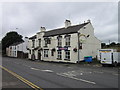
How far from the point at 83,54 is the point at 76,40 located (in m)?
3.58

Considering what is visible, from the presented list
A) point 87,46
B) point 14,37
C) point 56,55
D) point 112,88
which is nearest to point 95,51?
point 87,46

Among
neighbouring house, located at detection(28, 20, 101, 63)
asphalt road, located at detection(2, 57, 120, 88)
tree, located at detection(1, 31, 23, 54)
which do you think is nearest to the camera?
asphalt road, located at detection(2, 57, 120, 88)

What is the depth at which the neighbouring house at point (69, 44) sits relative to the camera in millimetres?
25641

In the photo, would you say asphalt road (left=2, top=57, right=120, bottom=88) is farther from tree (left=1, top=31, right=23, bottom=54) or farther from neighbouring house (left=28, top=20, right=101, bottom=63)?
tree (left=1, top=31, right=23, bottom=54)

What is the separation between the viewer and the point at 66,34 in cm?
2755

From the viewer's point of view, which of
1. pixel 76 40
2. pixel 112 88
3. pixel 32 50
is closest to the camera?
pixel 112 88

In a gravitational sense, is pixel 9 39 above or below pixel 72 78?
above

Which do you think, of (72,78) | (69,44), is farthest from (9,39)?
(72,78)

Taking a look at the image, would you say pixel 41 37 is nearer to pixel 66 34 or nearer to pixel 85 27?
pixel 66 34

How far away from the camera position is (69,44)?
1061 inches

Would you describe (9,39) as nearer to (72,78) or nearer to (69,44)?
(69,44)

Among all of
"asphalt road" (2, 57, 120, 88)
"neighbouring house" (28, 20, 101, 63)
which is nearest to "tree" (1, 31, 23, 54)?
"neighbouring house" (28, 20, 101, 63)

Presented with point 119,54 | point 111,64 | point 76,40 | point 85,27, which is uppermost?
point 85,27

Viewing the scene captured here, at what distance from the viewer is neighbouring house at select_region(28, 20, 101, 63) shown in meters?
25.6
